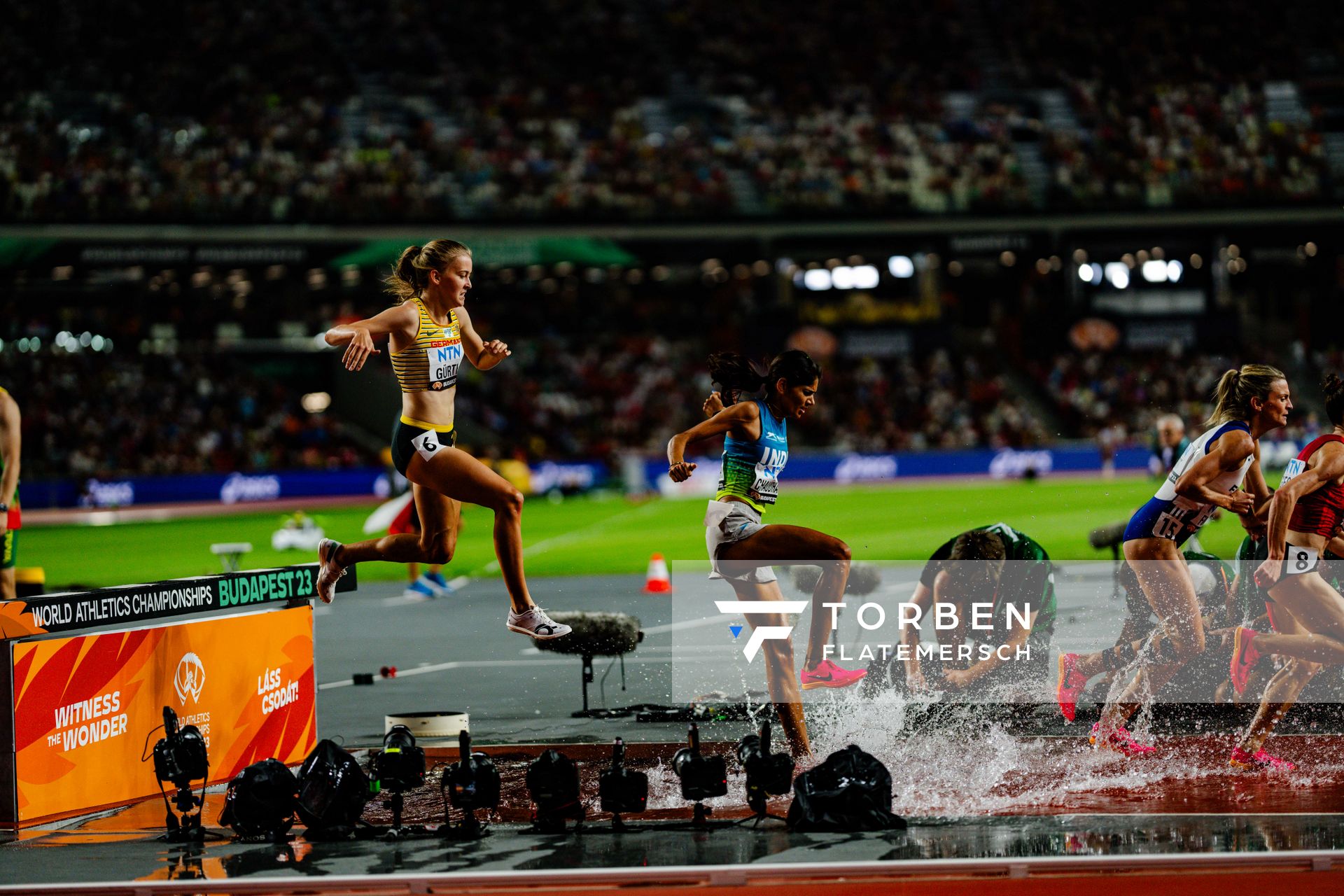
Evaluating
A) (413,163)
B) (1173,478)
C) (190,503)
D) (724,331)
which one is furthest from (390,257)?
(1173,478)

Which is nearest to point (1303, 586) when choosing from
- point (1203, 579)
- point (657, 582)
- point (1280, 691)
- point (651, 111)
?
point (1280, 691)

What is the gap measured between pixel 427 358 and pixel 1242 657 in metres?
5.27

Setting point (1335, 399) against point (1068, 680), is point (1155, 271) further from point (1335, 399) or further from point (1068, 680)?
point (1068, 680)

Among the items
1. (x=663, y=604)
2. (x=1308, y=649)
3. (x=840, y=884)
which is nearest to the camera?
(x=840, y=884)

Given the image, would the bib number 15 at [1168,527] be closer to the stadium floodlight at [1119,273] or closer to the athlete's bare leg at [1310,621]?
the athlete's bare leg at [1310,621]

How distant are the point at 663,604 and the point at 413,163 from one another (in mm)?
29355

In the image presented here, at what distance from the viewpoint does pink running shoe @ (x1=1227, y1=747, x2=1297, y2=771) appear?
7.59 meters

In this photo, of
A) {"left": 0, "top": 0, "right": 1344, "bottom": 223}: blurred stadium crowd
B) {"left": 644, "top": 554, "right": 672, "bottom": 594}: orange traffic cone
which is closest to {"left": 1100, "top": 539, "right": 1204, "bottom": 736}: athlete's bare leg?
{"left": 644, "top": 554, "right": 672, "bottom": 594}: orange traffic cone

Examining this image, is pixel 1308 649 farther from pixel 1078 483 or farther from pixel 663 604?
pixel 1078 483

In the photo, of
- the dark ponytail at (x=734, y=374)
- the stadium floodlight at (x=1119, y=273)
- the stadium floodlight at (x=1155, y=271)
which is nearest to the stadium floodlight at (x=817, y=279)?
the stadium floodlight at (x=1119, y=273)

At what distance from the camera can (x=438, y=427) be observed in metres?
6.86

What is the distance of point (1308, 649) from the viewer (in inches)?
293

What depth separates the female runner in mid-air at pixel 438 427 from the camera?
6.73 m

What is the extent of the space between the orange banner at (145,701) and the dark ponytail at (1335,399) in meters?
6.27
